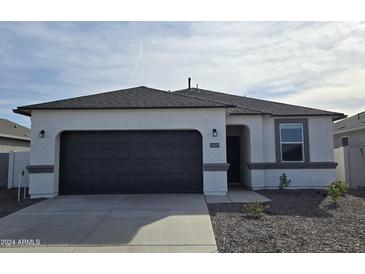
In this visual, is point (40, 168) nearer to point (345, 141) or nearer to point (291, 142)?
point (291, 142)

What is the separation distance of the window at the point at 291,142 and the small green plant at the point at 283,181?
0.73 m

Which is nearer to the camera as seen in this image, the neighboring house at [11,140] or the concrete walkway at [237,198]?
the concrete walkway at [237,198]

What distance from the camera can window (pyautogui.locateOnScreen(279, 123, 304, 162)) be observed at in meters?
11.6

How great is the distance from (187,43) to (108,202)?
5.64 meters

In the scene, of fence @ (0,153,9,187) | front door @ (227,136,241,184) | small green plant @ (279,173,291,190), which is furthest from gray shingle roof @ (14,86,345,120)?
fence @ (0,153,9,187)

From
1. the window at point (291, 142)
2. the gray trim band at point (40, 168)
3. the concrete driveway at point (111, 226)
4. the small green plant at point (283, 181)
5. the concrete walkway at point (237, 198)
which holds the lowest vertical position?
the concrete driveway at point (111, 226)

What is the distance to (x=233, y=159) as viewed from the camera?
13445mm

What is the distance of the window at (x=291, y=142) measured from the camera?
1155 cm

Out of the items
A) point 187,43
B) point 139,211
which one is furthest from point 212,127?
point 139,211

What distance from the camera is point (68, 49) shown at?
358 inches

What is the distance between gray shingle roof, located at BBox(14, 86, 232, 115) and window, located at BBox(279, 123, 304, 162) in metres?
3.47

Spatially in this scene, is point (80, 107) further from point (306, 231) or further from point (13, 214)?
point (306, 231)

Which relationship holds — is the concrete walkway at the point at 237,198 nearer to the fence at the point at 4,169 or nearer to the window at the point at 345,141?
the window at the point at 345,141

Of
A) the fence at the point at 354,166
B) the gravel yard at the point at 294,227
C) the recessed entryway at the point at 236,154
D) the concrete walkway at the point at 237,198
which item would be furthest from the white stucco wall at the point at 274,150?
the gravel yard at the point at 294,227
